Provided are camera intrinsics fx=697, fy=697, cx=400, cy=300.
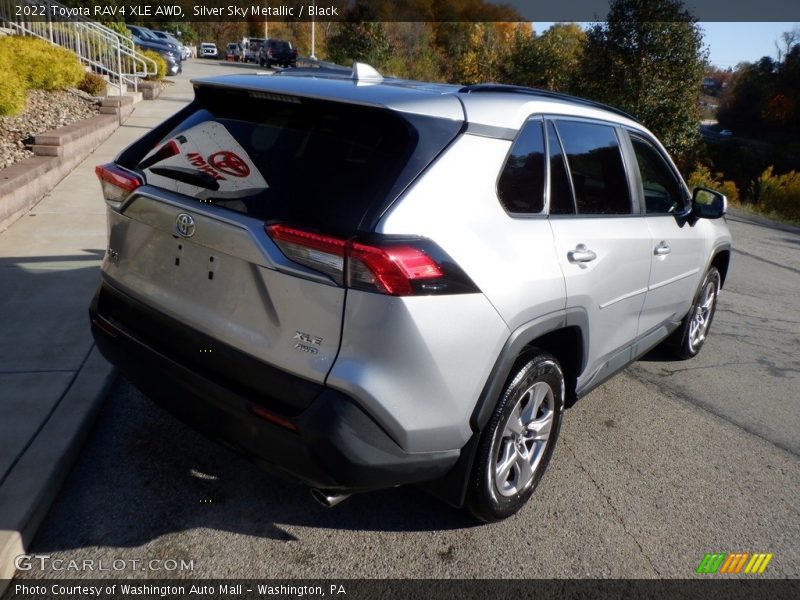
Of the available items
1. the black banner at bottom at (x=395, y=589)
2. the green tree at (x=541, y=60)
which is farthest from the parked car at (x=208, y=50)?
the black banner at bottom at (x=395, y=589)

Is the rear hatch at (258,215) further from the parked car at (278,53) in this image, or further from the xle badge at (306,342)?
the parked car at (278,53)

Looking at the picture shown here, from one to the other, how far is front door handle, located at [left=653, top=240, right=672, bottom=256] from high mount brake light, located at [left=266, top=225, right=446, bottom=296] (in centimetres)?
218

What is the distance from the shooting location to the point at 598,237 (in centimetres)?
345

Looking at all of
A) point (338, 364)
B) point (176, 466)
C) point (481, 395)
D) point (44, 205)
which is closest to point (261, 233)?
point (338, 364)

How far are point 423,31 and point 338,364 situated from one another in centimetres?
4053

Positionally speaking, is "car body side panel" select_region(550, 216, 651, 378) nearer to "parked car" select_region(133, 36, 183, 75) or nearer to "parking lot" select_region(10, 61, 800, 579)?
"parking lot" select_region(10, 61, 800, 579)

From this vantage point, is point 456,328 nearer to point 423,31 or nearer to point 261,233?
point 261,233

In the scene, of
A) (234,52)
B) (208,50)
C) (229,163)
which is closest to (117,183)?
(229,163)

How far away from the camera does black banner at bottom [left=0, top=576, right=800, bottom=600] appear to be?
102 inches

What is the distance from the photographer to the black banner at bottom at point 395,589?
102 inches

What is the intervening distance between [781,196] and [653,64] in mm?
5681

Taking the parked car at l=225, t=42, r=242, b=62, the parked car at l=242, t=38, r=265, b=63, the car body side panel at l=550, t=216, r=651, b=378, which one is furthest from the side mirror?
the parked car at l=225, t=42, r=242, b=62

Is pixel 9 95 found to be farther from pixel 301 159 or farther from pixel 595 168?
pixel 595 168

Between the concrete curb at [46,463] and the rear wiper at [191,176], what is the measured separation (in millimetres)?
1402
